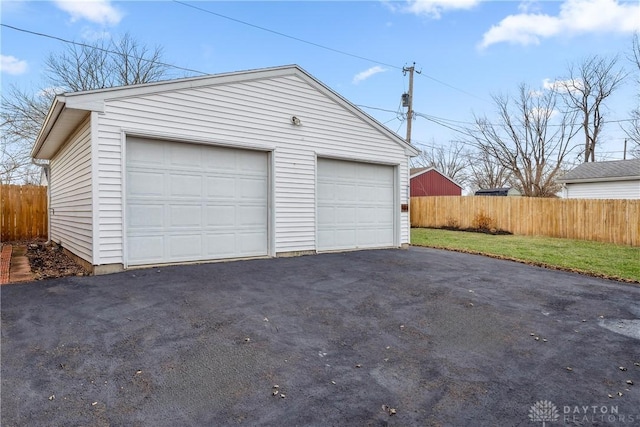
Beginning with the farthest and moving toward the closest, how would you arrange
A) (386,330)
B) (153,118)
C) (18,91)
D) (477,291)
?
(18,91) → (153,118) → (477,291) → (386,330)

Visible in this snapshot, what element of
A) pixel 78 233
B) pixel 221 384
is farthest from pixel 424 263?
pixel 78 233

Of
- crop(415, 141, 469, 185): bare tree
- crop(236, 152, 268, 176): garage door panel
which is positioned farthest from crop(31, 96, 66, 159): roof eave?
crop(415, 141, 469, 185): bare tree

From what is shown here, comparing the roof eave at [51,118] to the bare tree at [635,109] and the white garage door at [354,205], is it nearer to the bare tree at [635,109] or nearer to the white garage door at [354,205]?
the white garage door at [354,205]

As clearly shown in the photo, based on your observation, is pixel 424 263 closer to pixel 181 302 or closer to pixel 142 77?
pixel 181 302

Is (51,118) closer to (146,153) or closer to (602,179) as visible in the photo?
(146,153)

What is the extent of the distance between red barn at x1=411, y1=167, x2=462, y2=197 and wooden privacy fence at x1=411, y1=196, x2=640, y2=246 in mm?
5443

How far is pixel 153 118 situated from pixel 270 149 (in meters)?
2.24

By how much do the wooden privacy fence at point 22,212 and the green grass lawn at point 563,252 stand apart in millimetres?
12691

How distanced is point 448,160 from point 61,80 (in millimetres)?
30613

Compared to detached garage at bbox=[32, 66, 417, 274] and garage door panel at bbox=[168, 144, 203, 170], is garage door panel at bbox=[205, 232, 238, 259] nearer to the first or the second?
detached garage at bbox=[32, 66, 417, 274]

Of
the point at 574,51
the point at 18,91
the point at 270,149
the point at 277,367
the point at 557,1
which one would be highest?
the point at 574,51

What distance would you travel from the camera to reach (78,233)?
7.01 meters

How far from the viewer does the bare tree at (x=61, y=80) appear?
16.7 m

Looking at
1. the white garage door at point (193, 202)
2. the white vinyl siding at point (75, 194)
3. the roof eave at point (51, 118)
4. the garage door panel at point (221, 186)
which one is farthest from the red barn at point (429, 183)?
the roof eave at point (51, 118)
